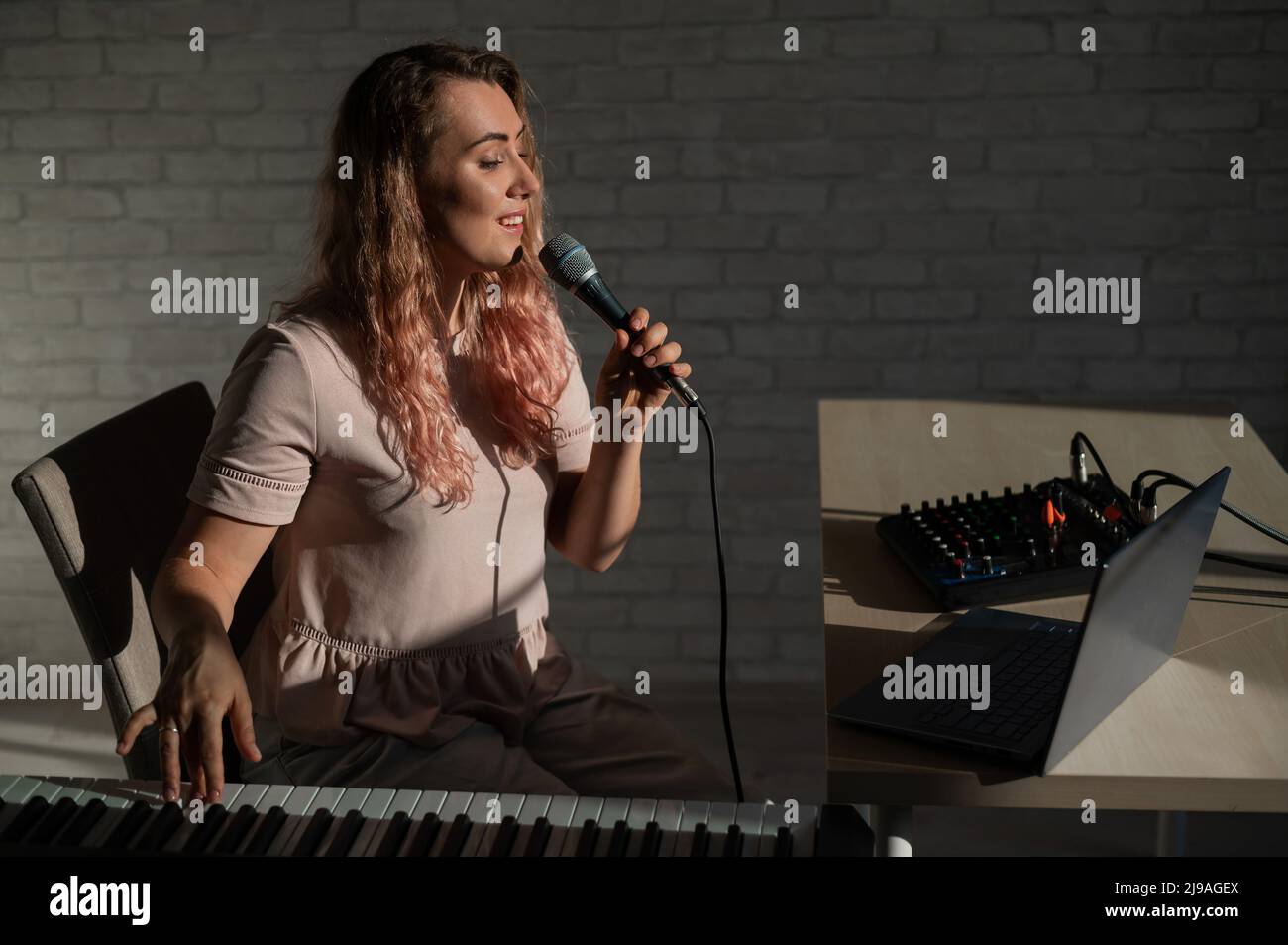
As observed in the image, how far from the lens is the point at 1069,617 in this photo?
145cm

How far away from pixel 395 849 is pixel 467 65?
947 mm

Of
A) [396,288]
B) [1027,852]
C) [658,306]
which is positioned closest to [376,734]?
[396,288]

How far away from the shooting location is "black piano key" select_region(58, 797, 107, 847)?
1.03m

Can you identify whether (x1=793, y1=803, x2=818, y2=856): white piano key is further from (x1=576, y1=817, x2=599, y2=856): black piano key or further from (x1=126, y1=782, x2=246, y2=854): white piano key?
(x1=126, y1=782, x2=246, y2=854): white piano key

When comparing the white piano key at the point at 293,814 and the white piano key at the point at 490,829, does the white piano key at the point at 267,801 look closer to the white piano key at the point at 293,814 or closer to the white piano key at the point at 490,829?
the white piano key at the point at 293,814

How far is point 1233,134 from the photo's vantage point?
2.73m

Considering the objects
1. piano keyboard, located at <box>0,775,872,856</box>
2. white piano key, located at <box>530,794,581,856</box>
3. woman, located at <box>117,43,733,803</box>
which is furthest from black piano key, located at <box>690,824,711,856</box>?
woman, located at <box>117,43,733,803</box>

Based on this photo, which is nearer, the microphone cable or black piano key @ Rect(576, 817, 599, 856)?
black piano key @ Rect(576, 817, 599, 856)

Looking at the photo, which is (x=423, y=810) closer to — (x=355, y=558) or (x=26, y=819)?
(x=26, y=819)

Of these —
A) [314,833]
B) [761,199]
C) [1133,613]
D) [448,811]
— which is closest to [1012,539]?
[1133,613]

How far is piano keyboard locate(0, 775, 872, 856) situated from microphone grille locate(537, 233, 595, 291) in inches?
25.4

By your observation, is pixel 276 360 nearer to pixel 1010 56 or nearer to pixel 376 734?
pixel 376 734

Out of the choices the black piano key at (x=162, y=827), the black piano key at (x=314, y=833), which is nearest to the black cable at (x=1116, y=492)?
the black piano key at (x=314, y=833)
